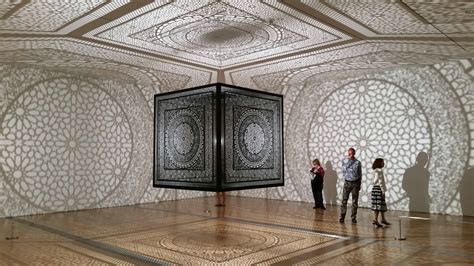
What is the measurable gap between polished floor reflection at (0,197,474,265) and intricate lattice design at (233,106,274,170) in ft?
3.21

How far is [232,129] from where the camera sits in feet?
11.8

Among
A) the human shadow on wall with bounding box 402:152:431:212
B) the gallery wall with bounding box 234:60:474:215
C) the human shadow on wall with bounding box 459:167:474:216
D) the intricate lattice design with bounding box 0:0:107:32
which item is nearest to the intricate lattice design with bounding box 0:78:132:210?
the intricate lattice design with bounding box 0:0:107:32

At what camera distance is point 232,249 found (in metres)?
4.32

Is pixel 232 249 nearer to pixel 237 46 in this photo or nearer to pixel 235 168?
pixel 235 168

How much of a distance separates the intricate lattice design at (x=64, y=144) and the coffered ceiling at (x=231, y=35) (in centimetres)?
64

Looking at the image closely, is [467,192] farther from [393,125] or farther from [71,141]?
[71,141]

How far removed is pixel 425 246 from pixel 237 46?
3.79m

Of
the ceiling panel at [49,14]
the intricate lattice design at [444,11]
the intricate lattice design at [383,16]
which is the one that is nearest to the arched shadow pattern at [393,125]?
the intricate lattice design at [383,16]

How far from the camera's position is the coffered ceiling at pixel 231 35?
4270mm

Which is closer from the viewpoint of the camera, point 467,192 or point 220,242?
point 220,242

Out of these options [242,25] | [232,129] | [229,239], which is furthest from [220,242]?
[242,25]

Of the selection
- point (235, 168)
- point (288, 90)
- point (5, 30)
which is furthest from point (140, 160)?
point (235, 168)

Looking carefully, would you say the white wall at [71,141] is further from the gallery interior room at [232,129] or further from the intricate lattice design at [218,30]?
the intricate lattice design at [218,30]

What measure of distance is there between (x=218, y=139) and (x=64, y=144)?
5.09m
